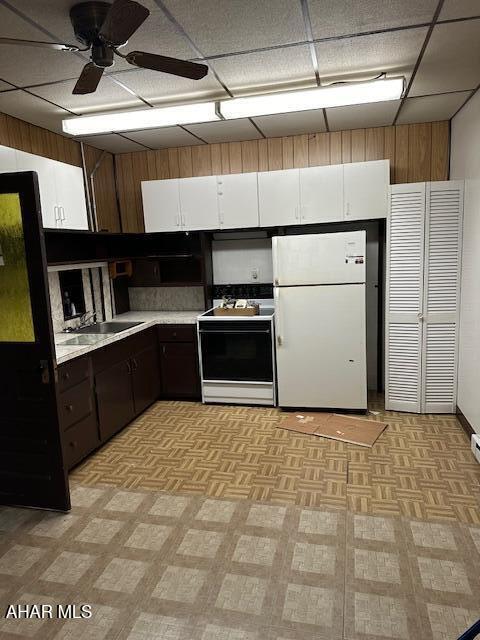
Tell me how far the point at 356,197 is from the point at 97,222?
2658 millimetres

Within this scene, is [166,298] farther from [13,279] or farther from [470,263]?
[470,263]

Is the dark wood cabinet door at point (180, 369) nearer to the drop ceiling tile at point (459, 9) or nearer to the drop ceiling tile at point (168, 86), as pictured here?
the drop ceiling tile at point (168, 86)

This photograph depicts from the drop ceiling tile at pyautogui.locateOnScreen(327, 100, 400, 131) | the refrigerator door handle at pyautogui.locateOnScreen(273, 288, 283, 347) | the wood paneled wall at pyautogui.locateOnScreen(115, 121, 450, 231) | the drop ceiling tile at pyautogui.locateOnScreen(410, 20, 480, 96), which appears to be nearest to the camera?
the drop ceiling tile at pyautogui.locateOnScreen(410, 20, 480, 96)

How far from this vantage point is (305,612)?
6.42ft

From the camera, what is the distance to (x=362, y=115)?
385 cm

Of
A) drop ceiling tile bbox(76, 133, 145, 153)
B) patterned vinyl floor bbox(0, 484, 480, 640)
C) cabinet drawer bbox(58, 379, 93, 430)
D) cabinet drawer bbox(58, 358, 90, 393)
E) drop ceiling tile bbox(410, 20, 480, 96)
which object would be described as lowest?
patterned vinyl floor bbox(0, 484, 480, 640)

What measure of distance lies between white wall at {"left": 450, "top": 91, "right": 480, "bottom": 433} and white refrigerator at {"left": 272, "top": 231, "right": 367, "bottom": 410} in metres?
0.83

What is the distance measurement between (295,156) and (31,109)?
8.09 feet

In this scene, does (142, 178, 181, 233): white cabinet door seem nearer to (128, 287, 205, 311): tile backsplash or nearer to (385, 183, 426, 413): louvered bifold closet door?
(128, 287, 205, 311): tile backsplash

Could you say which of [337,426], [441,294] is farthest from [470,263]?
[337,426]

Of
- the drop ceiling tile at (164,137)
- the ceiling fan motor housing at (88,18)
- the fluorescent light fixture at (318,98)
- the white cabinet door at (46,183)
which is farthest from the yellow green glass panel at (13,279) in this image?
the drop ceiling tile at (164,137)

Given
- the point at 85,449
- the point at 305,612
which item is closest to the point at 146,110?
the point at 85,449

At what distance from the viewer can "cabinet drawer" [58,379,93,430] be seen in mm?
3156

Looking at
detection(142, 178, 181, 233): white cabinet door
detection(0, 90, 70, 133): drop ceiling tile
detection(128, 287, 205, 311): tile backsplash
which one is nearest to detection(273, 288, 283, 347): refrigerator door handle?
detection(128, 287, 205, 311): tile backsplash
